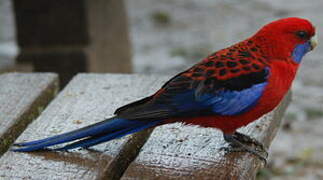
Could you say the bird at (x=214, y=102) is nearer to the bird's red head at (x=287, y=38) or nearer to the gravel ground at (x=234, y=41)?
the bird's red head at (x=287, y=38)

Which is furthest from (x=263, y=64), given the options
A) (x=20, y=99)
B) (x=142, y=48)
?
(x=142, y=48)

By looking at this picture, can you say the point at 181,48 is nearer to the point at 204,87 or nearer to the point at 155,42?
the point at 155,42

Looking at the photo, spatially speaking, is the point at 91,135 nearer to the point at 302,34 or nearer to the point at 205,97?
the point at 205,97

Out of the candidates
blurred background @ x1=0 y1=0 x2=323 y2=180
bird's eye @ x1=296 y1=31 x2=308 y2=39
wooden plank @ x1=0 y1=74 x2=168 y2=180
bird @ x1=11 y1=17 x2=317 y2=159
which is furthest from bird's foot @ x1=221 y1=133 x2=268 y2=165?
blurred background @ x1=0 y1=0 x2=323 y2=180

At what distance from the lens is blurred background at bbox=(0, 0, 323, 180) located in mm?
4293

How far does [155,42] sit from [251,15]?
96 centimetres

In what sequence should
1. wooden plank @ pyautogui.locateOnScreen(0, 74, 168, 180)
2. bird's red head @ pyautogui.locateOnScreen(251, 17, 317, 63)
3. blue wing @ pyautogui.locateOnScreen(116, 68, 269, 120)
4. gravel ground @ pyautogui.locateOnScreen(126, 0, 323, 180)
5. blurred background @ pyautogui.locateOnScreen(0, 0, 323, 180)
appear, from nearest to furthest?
wooden plank @ pyautogui.locateOnScreen(0, 74, 168, 180)
blue wing @ pyautogui.locateOnScreen(116, 68, 269, 120)
bird's red head @ pyautogui.locateOnScreen(251, 17, 317, 63)
blurred background @ pyautogui.locateOnScreen(0, 0, 323, 180)
gravel ground @ pyautogui.locateOnScreen(126, 0, 323, 180)

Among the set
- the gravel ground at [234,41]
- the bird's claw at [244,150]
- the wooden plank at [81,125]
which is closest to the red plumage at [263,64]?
the bird's claw at [244,150]

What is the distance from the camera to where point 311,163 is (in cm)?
430

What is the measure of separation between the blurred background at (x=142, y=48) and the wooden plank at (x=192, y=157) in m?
1.51

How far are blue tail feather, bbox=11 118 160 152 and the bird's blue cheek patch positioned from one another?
67 cm

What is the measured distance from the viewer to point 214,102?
2295 mm

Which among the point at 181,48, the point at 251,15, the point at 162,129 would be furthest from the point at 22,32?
the point at 251,15

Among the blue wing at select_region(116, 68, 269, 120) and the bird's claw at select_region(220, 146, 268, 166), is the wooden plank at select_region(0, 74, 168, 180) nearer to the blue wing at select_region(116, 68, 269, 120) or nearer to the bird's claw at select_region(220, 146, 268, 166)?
the blue wing at select_region(116, 68, 269, 120)
